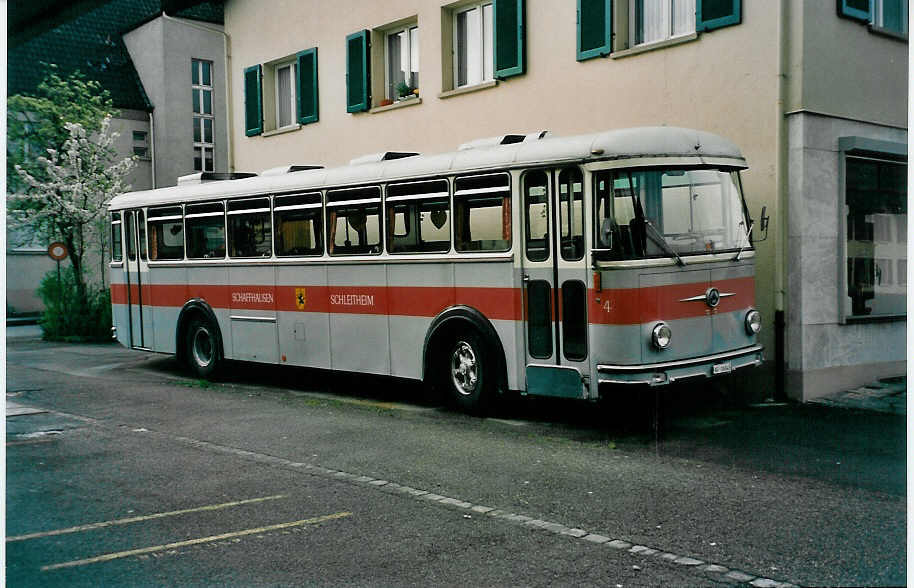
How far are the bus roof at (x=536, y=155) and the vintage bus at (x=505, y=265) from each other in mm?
22

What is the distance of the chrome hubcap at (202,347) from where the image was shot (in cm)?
1486

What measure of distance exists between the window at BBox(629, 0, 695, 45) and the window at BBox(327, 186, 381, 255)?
4.46 metres

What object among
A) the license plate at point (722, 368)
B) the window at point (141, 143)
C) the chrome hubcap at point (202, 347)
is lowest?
the chrome hubcap at point (202, 347)

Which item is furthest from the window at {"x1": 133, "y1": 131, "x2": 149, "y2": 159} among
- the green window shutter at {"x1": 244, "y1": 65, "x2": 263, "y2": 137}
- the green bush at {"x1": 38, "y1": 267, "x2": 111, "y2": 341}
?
the green window shutter at {"x1": 244, "y1": 65, "x2": 263, "y2": 137}

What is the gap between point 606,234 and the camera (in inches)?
363

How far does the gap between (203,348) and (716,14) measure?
30.0 ft

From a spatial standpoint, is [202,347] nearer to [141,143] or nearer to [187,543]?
[187,543]

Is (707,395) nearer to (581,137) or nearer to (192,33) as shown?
(581,137)

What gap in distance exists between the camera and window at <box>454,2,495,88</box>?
15.6 metres

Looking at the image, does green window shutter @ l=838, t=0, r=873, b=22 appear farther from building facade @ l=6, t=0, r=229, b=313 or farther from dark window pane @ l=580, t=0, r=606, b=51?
building facade @ l=6, t=0, r=229, b=313

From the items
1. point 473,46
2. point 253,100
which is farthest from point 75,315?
point 473,46

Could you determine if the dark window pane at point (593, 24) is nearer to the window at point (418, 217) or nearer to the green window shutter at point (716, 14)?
the green window shutter at point (716, 14)

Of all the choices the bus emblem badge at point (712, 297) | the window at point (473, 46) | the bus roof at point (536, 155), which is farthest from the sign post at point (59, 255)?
the bus emblem badge at point (712, 297)

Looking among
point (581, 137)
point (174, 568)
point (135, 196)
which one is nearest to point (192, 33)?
point (135, 196)
